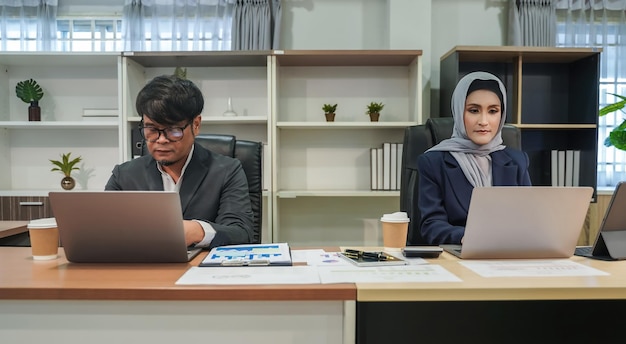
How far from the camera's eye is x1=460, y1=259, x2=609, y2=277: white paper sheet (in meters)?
1.02

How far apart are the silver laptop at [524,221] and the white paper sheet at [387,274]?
15cm

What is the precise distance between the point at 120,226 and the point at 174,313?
27 centimetres

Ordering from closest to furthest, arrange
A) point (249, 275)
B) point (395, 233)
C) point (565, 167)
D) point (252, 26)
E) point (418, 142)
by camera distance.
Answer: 1. point (249, 275)
2. point (395, 233)
3. point (418, 142)
4. point (565, 167)
5. point (252, 26)

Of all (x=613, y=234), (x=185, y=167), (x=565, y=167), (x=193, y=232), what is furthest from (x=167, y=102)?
(x=565, y=167)

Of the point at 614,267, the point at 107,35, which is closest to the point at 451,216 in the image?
the point at 614,267

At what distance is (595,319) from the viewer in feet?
3.04

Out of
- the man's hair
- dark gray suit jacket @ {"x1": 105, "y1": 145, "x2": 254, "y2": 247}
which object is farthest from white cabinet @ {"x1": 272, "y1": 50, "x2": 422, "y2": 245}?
the man's hair

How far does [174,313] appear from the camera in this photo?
904mm

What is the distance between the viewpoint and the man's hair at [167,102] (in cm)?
149

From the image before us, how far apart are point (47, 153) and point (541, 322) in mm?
3402

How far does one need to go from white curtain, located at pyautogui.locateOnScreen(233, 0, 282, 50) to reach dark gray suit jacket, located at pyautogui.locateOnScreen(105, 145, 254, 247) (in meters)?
1.74

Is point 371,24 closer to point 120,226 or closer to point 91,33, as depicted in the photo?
point 91,33

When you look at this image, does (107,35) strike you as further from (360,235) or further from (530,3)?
(530,3)

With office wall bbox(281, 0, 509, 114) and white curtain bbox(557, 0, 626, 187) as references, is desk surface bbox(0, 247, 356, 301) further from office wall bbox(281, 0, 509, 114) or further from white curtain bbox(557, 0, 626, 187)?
white curtain bbox(557, 0, 626, 187)
